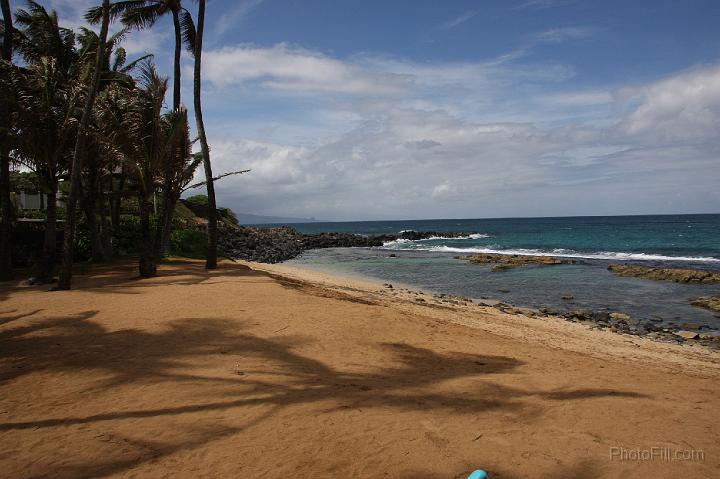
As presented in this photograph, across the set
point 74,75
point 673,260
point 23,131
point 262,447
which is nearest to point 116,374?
point 262,447

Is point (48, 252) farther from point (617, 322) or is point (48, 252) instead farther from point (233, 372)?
point (617, 322)

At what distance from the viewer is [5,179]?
47.9ft

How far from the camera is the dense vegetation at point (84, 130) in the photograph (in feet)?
43.9

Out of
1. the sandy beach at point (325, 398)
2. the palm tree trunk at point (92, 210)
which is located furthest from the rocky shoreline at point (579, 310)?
the palm tree trunk at point (92, 210)

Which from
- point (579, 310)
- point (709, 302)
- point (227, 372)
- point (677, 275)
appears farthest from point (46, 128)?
point (677, 275)

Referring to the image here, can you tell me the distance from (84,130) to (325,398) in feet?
37.3

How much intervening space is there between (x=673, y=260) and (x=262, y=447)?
38.9 meters

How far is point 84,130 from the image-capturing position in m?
12.6

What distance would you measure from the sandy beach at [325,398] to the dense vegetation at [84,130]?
16.5ft

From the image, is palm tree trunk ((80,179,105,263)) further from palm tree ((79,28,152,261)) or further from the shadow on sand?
the shadow on sand

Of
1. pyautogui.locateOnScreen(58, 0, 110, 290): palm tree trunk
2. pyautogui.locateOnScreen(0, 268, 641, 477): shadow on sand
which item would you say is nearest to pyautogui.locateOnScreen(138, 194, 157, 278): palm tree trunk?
pyautogui.locateOnScreen(58, 0, 110, 290): palm tree trunk

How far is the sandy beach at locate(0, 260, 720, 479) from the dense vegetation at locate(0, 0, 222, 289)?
5.03 meters

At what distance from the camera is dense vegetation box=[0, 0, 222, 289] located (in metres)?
13.4

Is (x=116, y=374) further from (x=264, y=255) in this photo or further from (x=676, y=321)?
(x=264, y=255)
